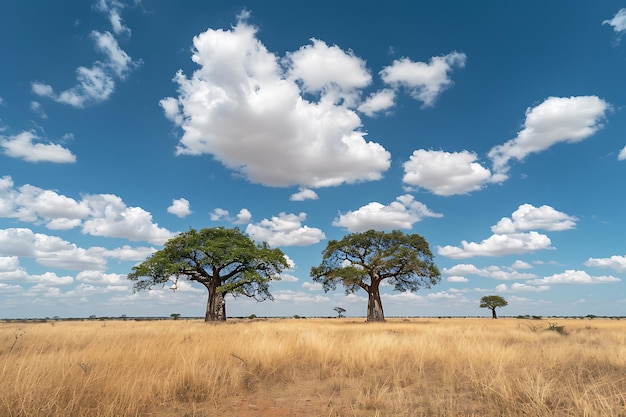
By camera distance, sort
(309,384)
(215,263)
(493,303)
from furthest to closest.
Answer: (493,303)
(215,263)
(309,384)

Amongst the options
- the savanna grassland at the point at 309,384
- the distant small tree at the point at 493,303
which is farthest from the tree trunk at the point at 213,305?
the distant small tree at the point at 493,303

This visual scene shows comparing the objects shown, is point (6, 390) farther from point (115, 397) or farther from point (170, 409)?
point (170, 409)

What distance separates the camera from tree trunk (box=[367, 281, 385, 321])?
37.9 metres

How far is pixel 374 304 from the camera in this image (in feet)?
125

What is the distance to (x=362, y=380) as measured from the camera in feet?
21.3

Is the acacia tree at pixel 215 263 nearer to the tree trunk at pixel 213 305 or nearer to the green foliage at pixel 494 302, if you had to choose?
the tree trunk at pixel 213 305

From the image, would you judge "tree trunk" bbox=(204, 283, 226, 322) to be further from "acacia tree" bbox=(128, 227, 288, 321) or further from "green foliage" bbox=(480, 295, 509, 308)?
"green foliage" bbox=(480, 295, 509, 308)

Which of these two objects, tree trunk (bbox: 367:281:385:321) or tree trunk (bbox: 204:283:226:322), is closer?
tree trunk (bbox: 204:283:226:322)

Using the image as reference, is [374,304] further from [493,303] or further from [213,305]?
[493,303]

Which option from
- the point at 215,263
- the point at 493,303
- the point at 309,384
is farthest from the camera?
the point at 493,303

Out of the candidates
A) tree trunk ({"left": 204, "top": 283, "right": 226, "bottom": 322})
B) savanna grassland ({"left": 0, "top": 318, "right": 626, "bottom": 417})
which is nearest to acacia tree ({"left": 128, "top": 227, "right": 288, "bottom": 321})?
tree trunk ({"left": 204, "top": 283, "right": 226, "bottom": 322})

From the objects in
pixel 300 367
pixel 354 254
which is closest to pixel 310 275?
pixel 354 254

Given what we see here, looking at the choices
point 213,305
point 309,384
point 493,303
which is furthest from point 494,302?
point 309,384

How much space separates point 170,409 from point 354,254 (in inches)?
1334
